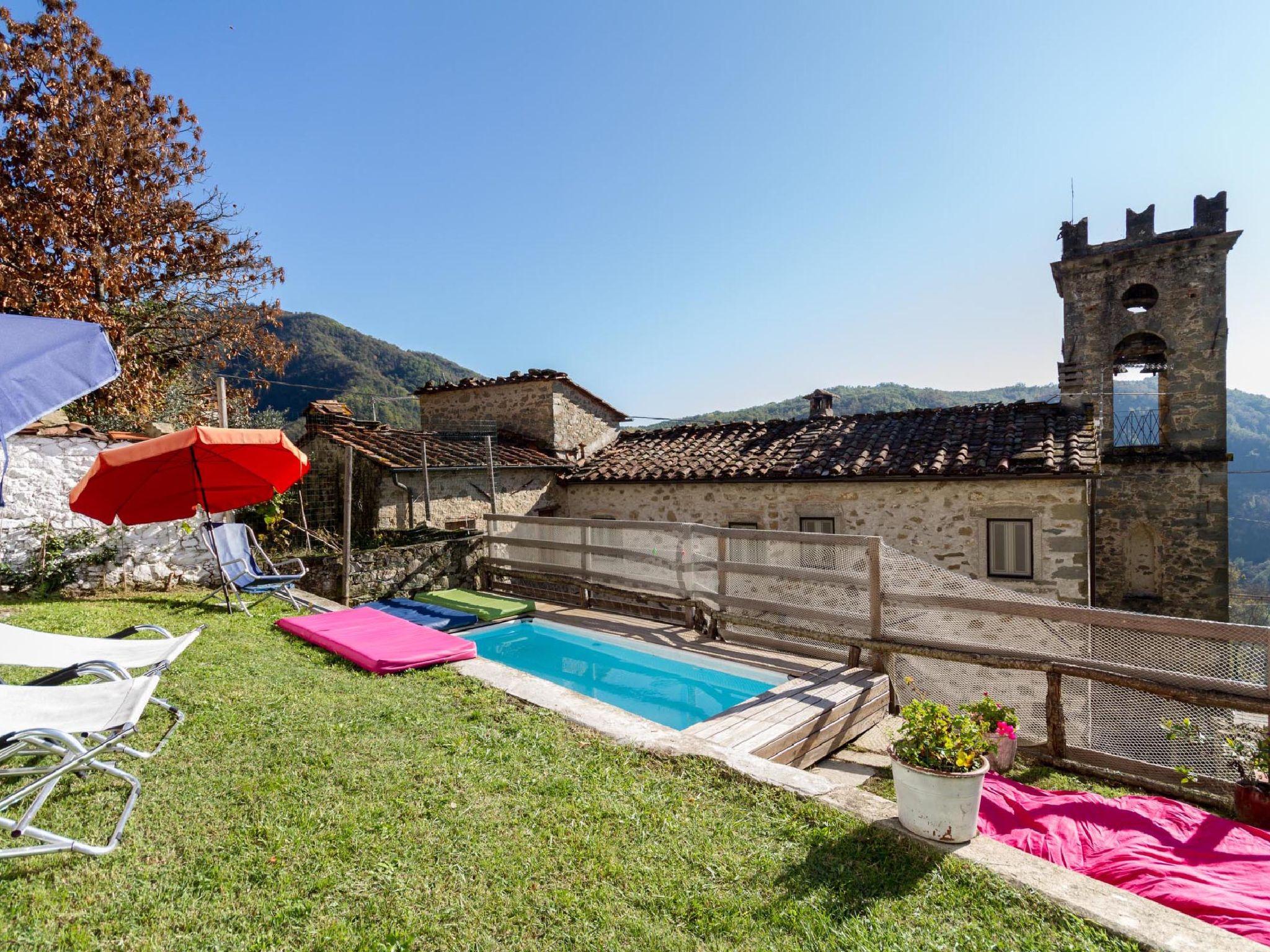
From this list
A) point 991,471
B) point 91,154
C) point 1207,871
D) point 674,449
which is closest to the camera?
point 1207,871

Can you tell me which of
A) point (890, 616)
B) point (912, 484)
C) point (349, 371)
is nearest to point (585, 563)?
point (890, 616)

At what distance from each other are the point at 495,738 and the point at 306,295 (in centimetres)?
1621

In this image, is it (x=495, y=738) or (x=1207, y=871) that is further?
(x=495, y=738)

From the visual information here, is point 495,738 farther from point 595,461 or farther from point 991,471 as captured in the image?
point 595,461

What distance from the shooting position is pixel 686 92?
10.8 m

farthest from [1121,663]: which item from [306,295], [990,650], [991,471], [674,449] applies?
[306,295]

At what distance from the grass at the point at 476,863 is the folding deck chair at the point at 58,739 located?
0.13m

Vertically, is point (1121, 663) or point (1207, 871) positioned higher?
point (1121, 663)

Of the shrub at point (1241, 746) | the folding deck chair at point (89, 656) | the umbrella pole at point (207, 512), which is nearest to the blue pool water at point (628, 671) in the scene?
the umbrella pole at point (207, 512)

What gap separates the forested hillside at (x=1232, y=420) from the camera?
37.3 m

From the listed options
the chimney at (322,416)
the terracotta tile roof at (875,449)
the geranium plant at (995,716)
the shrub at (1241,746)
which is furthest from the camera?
the chimney at (322,416)

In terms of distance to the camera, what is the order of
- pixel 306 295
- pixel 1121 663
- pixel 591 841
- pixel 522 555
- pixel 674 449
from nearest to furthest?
pixel 591 841 → pixel 1121 663 → pixel 522 555 → pixel 674 449 → pixel 306 295

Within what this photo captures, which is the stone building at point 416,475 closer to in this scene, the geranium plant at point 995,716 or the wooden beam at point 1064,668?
the wooden beam at point 1064,668

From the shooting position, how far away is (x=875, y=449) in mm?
11180
